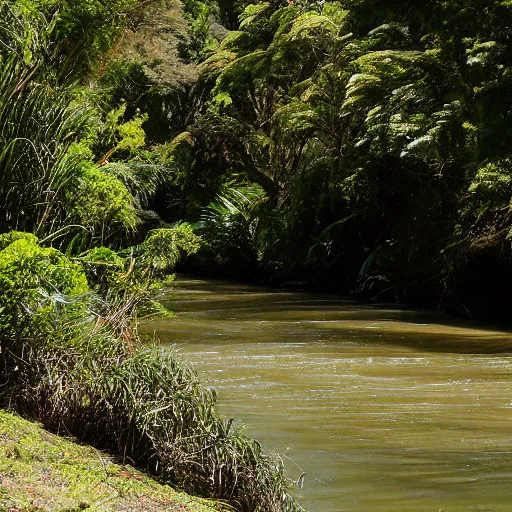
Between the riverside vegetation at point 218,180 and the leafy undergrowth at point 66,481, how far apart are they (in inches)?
10.6

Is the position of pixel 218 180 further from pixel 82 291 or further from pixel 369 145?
pixel 82 291

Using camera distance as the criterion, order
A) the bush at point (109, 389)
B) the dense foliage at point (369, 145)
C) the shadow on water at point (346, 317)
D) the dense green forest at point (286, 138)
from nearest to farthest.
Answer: the bush at point (109, 389), the dense green forest at point (286, 138), the shadow on water at point (346, 317), the dense foliage at point (369, 145)

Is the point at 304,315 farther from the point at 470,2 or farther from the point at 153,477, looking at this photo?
the point at 153,477

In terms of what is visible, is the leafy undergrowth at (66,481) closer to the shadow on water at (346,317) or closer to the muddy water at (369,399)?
the muddy water at (369,399)

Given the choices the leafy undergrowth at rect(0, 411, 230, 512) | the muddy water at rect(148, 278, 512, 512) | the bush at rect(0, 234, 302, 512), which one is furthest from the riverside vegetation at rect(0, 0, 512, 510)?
the muddy water at rect(148, 278, 512, 512)

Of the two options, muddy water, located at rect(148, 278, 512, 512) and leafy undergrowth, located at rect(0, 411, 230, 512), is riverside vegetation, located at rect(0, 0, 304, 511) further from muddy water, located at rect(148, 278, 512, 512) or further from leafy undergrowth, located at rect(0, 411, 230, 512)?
muddy water, located at rect(148, 278, 512, 512)

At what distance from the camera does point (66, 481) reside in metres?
4.22

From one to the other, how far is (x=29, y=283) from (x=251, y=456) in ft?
5.84

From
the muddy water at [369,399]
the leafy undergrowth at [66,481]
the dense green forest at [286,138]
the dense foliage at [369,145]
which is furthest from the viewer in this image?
the dense foliage at [369,145]

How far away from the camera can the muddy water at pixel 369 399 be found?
18.9ft

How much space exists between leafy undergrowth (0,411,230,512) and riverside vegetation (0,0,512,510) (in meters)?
0.27

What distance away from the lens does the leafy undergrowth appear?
154 inches

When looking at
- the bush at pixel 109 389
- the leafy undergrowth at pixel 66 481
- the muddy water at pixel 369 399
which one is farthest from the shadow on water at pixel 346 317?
the leafy undergrowth at pixel 66 481

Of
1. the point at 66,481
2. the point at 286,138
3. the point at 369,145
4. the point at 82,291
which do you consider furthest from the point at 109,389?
the point at 286,138
